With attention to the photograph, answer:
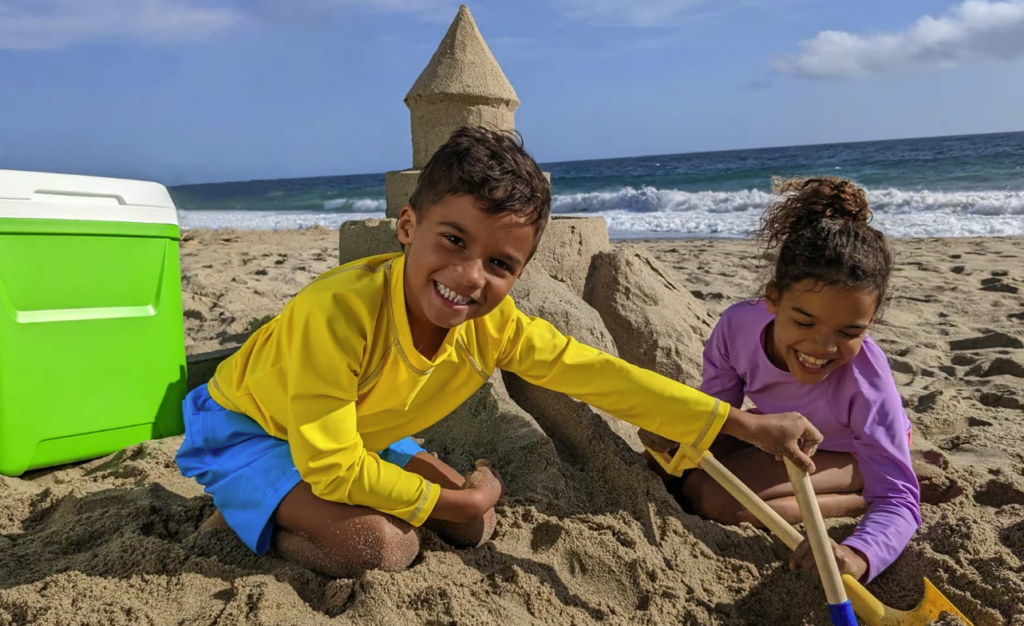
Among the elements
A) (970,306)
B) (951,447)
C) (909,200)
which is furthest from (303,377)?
(909,200)

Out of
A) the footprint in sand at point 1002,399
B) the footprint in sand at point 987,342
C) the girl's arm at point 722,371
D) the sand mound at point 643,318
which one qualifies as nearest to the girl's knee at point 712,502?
the girl's arm at point 722,371

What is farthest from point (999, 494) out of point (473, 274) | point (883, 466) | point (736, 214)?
point (736, 214)

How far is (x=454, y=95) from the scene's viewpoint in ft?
9.95

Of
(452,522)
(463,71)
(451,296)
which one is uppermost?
(463,71)

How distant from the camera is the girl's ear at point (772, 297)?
2117mm

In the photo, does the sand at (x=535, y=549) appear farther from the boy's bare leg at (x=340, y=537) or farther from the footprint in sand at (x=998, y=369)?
the footprint in sand at (x=998, y=369)

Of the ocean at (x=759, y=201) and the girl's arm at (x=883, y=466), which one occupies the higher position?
the ocean at (x=759, y=201)

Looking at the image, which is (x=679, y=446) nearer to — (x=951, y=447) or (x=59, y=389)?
(x=951, y=447)

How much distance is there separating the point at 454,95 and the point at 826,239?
1621mm

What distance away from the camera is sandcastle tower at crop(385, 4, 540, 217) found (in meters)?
3.03

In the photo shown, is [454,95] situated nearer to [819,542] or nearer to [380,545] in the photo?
[380,545]

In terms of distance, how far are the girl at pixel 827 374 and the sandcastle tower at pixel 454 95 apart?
128 cm

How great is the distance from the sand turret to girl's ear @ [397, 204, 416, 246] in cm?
126

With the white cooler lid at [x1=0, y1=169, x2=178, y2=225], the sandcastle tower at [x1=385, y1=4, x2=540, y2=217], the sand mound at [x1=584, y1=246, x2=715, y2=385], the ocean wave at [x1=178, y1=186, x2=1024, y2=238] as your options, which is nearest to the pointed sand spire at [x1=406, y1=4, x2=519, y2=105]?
the sandcastle tower at [x1=385, y1=4, x2=540, y2=217]
